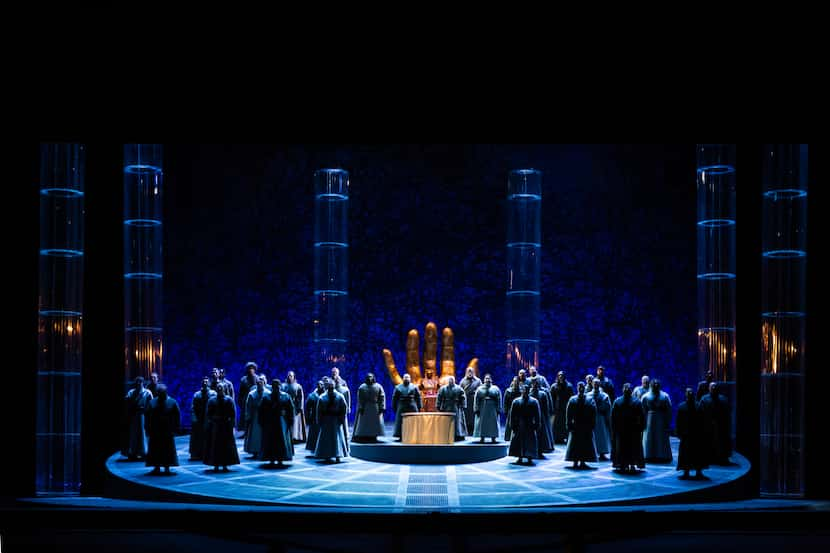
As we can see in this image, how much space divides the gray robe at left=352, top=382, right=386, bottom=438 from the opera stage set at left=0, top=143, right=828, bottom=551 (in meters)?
0.03

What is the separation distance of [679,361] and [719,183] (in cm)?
443

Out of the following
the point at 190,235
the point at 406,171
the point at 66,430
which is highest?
the point at 406,171

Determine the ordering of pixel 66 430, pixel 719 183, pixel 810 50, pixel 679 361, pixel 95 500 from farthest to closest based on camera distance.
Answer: pixel 679 361, pixel 719 183, pixel 66 430, pixel 95 500, pixel 810 50

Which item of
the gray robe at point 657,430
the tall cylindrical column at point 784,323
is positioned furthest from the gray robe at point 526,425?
the tall cylindrical column at point 784,323

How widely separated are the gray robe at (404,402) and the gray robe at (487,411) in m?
0.94

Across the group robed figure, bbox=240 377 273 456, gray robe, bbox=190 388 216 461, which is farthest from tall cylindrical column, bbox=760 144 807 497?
gray robe, bbox=190 388 216 461

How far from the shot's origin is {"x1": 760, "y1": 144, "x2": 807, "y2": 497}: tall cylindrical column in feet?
32.5

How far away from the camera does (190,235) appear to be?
57.2 ft

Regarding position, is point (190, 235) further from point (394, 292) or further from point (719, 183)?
point (719, 183)

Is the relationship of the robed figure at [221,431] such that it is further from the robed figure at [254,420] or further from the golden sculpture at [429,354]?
the golden sculpture at [429,354]

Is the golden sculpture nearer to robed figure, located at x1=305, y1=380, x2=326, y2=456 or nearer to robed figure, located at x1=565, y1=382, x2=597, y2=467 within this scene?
robed figure, located at x1=305, y1=380, x2=326, y2=456

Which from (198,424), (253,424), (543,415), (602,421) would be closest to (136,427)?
(198,424)

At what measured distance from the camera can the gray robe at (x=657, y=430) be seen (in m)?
12.0

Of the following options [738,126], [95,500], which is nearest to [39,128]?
[95,500]
